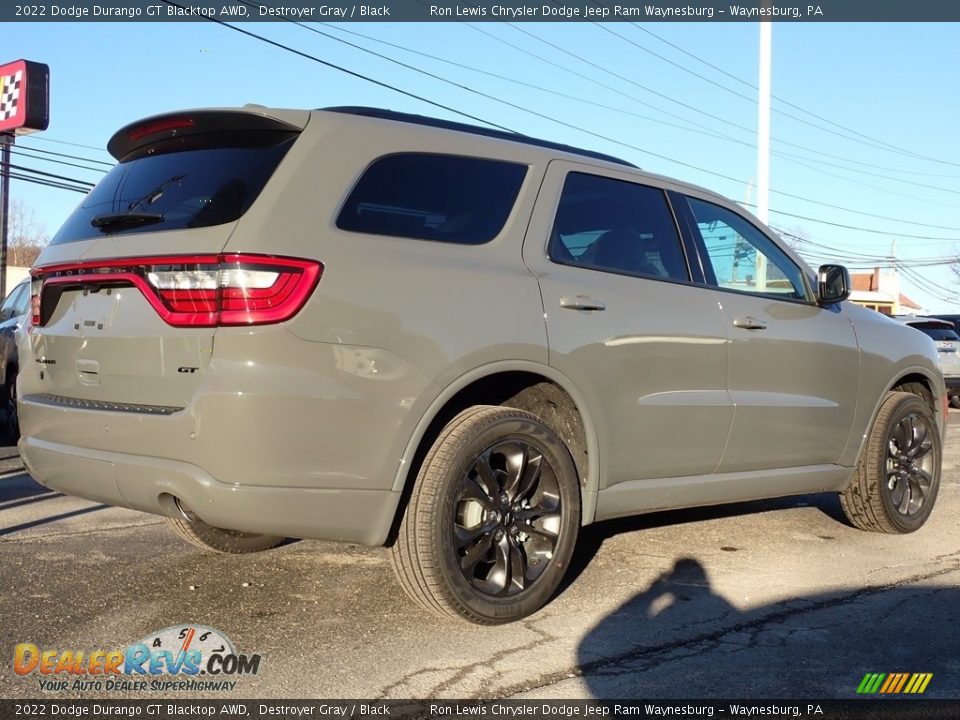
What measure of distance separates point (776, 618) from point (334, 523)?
1.83m

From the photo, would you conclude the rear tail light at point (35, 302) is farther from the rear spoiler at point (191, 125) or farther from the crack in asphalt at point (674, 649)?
the crack in asphalt at point (674, 649)

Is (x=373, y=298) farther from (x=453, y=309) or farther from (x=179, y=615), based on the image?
(x=179, y=615)

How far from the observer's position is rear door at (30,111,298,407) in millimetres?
3371

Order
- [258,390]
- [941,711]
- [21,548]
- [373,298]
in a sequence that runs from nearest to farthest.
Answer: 1. [941,711]
2. [258,390]
3. [373,298]
4. [21,548]

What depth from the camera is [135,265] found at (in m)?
3.53

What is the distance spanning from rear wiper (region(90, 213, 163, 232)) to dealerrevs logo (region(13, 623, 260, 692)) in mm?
1514

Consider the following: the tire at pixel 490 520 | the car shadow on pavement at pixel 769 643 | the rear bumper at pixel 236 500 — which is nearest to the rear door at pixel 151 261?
the rear bumper at pixel 236 500

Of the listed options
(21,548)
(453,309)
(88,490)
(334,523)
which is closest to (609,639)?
(334,523)

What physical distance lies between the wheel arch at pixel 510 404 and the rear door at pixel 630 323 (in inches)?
2.2

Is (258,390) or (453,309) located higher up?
(453,309)

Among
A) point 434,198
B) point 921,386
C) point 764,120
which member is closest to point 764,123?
point 764,120

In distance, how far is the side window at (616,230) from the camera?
4324 millimetres

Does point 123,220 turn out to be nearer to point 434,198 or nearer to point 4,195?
point 434,198
